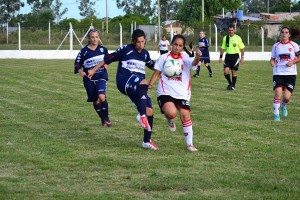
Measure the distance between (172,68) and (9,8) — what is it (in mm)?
102701

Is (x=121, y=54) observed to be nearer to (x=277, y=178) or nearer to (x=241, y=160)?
(x=241, y=160)

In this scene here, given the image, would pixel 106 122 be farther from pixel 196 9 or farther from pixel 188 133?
pixel 196 9

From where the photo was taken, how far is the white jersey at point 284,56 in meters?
14.5

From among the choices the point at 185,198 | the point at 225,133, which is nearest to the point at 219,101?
the point at 225,133

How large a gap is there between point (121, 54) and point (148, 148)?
1.65 meters

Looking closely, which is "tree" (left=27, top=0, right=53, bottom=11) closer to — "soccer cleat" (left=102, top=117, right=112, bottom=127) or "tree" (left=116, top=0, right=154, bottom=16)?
Result: "tree" (left=116, top=0, right=154, bottom=16)

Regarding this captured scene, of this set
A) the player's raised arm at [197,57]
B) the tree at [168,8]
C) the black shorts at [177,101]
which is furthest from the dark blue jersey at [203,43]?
the tree at [168,8]

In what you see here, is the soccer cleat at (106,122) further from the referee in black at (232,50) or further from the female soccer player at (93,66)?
the referee in black at (232,50)

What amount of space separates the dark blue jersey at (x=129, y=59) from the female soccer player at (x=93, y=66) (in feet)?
5.98

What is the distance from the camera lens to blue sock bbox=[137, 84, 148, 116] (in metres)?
11.0

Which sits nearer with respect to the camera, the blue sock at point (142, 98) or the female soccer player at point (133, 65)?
the blue sock at point (142, 98)

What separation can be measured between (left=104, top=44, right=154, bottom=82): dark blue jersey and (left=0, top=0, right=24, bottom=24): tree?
9811 cm

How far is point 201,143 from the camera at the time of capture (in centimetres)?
1127

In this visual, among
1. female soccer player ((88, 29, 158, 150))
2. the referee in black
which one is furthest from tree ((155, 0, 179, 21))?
female soccer player ((88, 29, 158, 150))
